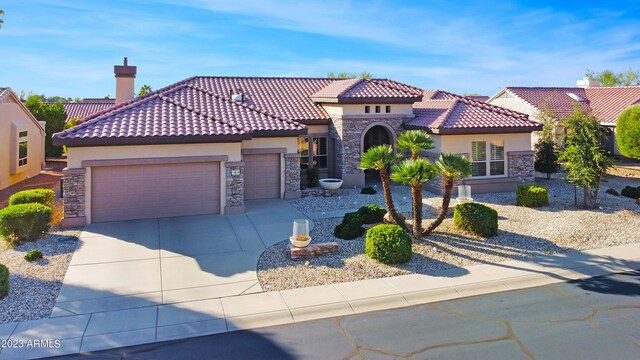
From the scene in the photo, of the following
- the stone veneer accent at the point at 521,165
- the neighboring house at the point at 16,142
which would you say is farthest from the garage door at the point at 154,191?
the stone veneer accent at the point at 521,165

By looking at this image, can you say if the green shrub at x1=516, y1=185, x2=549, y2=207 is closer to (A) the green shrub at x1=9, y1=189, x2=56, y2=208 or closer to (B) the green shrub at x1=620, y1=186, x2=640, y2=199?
(B) the green shrub at x1=620, y1=186, x2=640, y2=199

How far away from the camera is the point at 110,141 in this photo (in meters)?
15.7

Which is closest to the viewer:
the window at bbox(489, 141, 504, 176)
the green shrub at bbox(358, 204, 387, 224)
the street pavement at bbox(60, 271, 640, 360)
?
the street pavement at bbox(60, 271, 640, 360)

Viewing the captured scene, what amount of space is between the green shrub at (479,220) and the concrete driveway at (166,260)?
18.8 feet

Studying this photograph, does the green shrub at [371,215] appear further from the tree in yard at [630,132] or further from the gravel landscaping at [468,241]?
the tree in yard at [630,132]

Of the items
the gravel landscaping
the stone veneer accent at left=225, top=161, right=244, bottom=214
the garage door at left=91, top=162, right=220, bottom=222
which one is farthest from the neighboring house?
the gravel landscaping

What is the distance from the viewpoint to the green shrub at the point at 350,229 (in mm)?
14062

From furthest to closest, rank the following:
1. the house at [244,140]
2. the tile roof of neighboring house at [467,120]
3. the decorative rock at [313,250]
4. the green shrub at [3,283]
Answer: the tile roof of neighboring house at [467,120] → the house at [244,140] → the decorative rock at [313,250] → the green shrub at [3,283]

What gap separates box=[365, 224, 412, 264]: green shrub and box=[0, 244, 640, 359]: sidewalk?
31.5 inches

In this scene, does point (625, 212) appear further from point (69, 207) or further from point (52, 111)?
point (52, 111)

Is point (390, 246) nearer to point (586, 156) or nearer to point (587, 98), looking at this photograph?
point (586, 156)

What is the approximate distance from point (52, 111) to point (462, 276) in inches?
1344

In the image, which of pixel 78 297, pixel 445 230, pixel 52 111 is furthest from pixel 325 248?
pixel 52 111

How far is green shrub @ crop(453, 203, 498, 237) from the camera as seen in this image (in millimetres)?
14211
